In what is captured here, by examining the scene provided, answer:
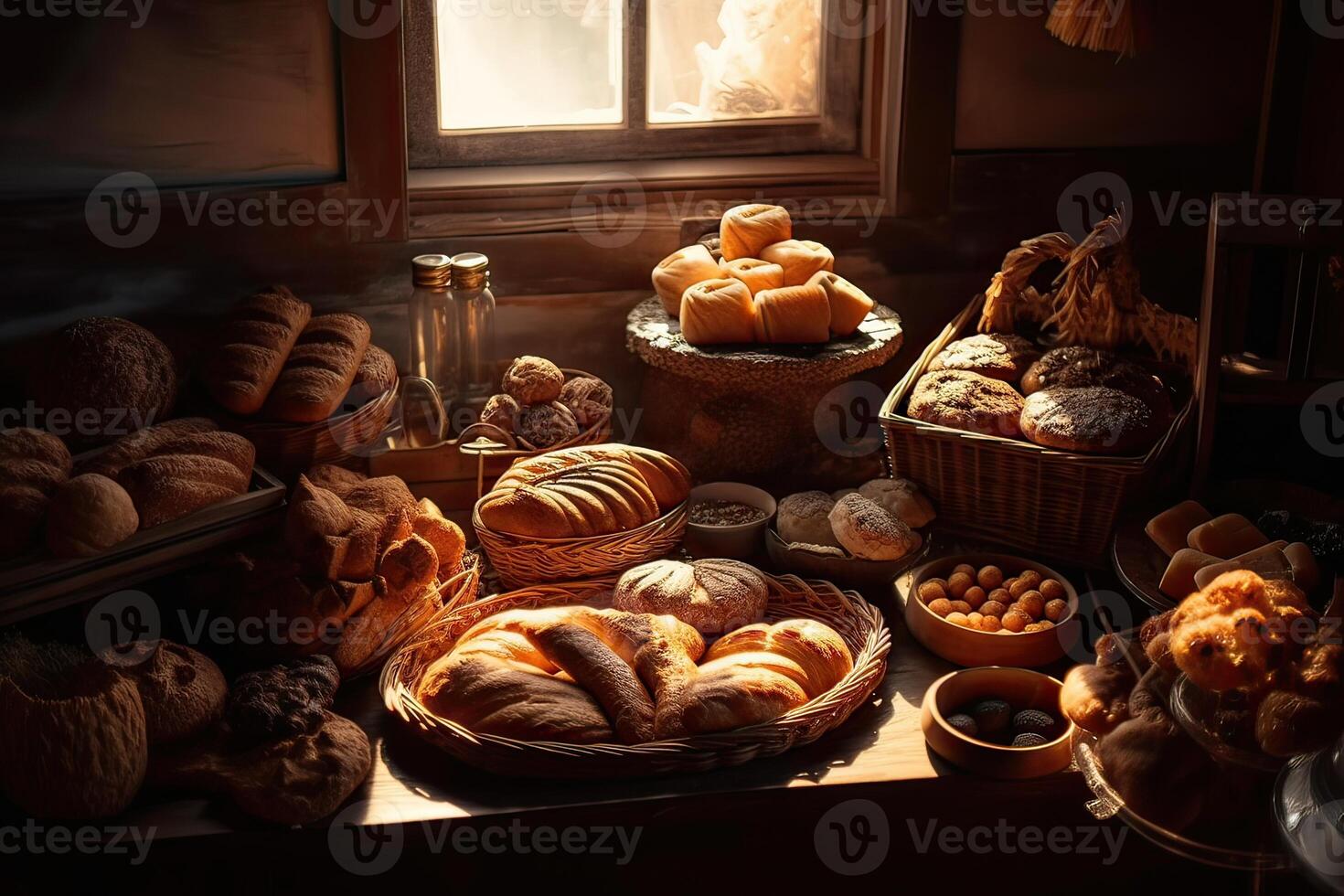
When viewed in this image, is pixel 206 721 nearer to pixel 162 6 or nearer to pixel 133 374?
pixel 133 374

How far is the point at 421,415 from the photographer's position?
269 cm

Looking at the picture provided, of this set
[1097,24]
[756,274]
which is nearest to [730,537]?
[756,274]

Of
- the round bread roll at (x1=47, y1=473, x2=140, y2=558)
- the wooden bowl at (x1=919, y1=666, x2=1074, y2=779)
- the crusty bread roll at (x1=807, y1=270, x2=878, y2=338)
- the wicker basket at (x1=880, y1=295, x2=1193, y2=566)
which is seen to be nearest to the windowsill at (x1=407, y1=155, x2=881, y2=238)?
the crusty bread roll at (x1=807, y1=270, x2=878, y2=338)

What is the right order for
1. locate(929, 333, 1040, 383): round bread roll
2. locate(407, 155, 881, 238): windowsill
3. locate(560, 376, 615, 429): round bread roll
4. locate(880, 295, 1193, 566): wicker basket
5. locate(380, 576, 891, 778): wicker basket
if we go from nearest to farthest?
locate(380, 576, 891, 778): wicker basket, locate(880, 295, 1193, 566): wicker basket, locate(929, 333, 1040, 383): round bread roll, locate(560, 376, 615, 429): round bread roll, locate(407, 155, 881, 238): windowsill

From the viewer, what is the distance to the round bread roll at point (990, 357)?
8.35 feet

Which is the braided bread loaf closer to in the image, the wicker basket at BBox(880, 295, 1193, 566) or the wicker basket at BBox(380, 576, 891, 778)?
the wicker basket at BBox(380, 576, 891, 778)

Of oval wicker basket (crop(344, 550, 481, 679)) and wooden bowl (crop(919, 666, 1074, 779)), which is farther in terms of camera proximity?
oval wicker basket (crop(344, 550, 481, 679))

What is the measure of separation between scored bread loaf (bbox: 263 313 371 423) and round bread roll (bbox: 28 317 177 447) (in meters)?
0.20

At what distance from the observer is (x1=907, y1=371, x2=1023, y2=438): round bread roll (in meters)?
2.41

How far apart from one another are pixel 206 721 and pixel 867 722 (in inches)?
39.9

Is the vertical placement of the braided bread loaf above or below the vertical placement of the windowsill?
below

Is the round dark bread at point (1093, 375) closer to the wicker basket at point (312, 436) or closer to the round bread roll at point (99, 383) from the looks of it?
the wicker basket at point (312, 436)

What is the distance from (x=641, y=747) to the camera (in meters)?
1.95

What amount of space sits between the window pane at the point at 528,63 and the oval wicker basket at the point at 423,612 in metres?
1.11
